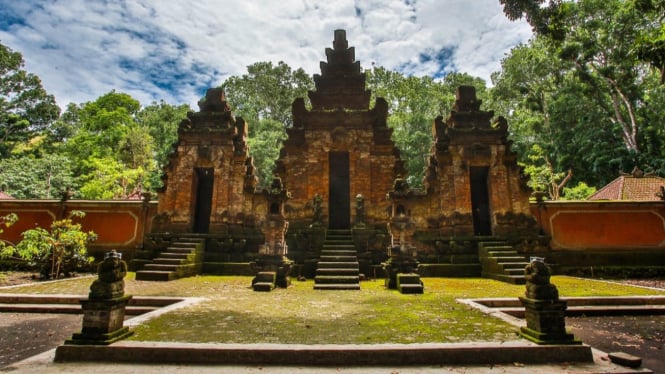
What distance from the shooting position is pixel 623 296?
266 inches

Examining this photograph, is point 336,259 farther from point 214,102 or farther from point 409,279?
point 214,102

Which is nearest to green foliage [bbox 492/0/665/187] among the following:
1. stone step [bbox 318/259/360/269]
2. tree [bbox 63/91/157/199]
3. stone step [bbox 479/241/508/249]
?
stone step [bbox 479/241/508/249]

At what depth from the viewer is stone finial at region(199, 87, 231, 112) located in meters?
14.2

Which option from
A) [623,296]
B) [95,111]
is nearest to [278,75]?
[95,111]

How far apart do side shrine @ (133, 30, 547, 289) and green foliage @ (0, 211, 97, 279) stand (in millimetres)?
1966

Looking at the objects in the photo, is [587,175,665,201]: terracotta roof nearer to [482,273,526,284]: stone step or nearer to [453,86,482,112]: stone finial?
[453,86,482,112]: stone finial

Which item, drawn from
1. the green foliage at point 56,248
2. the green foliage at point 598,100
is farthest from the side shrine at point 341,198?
the green foliage at point 598,100

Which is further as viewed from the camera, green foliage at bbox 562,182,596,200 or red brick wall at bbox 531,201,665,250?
green foliage at bbox 562,182,596,200

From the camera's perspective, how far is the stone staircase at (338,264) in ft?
29.9

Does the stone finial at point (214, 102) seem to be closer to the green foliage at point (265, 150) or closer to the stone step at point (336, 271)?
the stone step at point (336, 271)

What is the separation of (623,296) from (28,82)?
41358mm

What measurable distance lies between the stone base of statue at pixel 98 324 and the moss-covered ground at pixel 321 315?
321mm

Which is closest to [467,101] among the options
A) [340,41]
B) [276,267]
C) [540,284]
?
[340,41]

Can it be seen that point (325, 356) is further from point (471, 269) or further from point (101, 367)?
point (471, 269)
